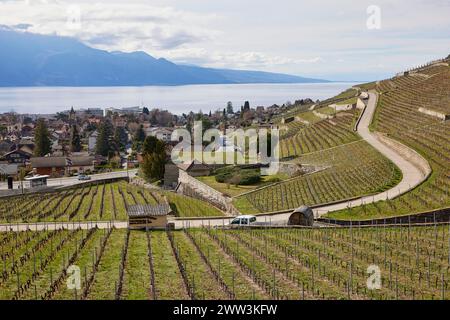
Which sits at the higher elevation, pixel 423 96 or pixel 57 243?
pixel 423 96

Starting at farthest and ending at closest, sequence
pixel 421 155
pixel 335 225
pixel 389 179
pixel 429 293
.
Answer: pixel 421 155
pixel 389 179
pixel 335 225
pixel 429 293

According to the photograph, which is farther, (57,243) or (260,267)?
(57,243)

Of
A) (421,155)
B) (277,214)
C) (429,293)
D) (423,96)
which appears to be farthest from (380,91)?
(429,293)

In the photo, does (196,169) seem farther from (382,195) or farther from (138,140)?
(138,140)

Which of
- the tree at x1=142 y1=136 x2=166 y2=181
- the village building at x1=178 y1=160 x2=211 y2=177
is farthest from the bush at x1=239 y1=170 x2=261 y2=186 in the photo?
the tree at x1=142 y1=136 x2=166 y2=181

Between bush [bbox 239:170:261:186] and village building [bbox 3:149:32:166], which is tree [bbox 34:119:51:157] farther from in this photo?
bush [bbox 239:170:261:186]

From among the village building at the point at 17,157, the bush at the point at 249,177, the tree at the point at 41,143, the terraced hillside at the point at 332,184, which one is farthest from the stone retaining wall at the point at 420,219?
the village building at the point at 17,157

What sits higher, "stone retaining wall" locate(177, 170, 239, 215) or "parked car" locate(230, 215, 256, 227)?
"parked car" locate(230, 215, 256, 227)

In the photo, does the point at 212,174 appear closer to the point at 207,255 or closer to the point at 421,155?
the point at 421,155
